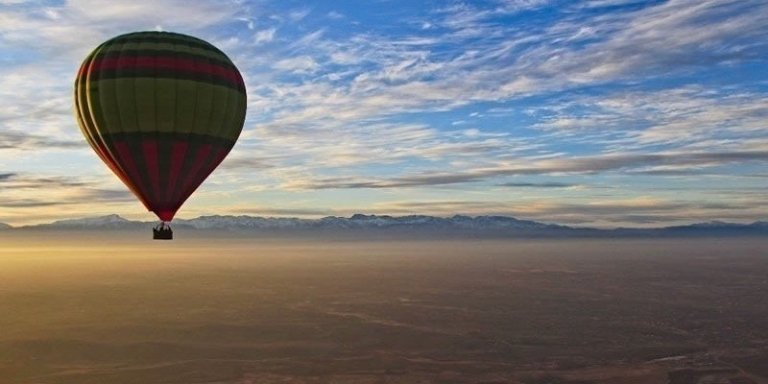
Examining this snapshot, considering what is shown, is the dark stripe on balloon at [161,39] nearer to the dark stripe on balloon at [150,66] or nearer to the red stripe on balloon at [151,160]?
the dark stripe on balloon at [150,66]

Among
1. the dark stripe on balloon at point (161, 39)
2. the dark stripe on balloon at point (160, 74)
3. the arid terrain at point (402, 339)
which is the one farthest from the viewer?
the arid terrain at point (402, 339)

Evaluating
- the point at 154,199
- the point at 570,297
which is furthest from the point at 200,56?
the point at 570,297

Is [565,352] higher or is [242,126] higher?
[242,126]

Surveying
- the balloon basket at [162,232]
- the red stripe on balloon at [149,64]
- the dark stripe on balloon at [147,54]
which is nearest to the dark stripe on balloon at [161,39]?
the dark stripe on balloon at [147,54]

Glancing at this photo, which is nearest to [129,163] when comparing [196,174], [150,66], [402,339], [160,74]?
[196,174]

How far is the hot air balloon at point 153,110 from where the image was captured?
3122cm

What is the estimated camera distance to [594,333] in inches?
4055

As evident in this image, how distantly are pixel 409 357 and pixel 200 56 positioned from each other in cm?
5856

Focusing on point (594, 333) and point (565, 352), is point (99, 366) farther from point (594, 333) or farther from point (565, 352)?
point (594, 333)

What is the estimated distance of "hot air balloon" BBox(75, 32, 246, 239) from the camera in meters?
31.2

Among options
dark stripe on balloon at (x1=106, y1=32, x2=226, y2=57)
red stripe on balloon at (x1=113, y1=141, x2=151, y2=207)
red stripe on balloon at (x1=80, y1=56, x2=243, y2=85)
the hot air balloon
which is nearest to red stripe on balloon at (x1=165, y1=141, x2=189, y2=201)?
the hot air balloon

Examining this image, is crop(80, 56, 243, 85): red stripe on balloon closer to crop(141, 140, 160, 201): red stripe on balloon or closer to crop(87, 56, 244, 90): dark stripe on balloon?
crop(87, 56, 244, 90): dark stripe on balloon

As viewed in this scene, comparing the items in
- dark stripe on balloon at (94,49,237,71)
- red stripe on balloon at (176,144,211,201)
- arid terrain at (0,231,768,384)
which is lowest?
arid terrain at (0,231,768,384)

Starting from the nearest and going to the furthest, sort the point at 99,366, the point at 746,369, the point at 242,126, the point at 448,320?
the point at 242,126, the point at 746,369, the point at 99,366, the point at 448,320
